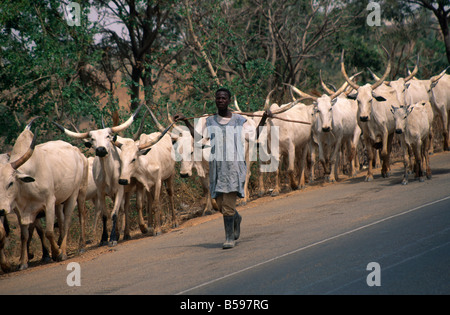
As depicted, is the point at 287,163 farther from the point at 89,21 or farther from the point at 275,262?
the point at 275,262

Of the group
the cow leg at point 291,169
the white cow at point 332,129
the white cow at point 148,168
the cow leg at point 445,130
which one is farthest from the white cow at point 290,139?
the cow leg at point 445,130

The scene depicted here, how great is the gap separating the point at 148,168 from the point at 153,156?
397 millimetres

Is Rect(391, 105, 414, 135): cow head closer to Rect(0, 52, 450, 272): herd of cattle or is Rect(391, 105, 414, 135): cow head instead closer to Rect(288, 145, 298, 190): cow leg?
Rect(0, 52, 450, 272): herd of cattle

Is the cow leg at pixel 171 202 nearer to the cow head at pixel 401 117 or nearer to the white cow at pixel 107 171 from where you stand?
the white cow at pixel 107 171

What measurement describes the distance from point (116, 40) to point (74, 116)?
7365mm

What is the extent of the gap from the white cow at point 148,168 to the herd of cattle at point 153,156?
0.02 meters

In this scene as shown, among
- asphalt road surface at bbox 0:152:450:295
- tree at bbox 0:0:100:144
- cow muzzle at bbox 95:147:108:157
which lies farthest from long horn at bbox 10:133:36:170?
tree at bbox 0:0:100:144

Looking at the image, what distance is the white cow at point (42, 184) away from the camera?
36.1 ft

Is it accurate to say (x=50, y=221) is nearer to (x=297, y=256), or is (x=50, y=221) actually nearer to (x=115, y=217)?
(x=115, y=217)

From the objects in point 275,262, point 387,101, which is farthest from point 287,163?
point 275,262

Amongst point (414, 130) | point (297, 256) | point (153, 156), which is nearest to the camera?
point (297, 256)

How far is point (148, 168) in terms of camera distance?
1394 centimetres

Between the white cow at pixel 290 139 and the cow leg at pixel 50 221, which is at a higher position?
the white cow at pixel 290 139

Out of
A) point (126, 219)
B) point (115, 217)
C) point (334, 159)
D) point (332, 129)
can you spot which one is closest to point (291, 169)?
point (334, 159)
